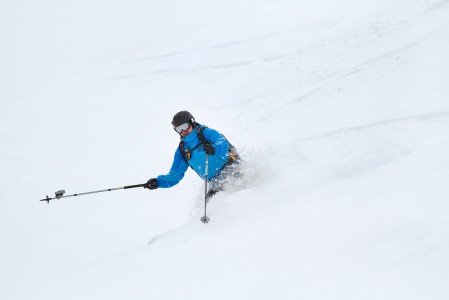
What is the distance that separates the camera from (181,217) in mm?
8477

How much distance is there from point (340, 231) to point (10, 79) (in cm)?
10444

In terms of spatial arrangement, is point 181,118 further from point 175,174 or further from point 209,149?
point 175,174

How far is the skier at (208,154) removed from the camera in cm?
580

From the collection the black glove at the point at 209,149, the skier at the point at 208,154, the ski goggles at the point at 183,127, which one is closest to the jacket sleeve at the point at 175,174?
the skier at the point at 208,154

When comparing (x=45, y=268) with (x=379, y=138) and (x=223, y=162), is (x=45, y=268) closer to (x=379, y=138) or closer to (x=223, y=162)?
(x=223, y=162)

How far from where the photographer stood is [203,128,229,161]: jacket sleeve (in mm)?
5879

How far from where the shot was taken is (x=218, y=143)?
5883 mm

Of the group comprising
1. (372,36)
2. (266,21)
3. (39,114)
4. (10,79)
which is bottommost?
(372,36)

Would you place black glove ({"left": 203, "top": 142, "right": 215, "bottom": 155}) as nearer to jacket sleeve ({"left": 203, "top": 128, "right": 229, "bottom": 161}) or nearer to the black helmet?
jacket sleeve ({"left": 203, "top": 128, "right": 229, "bottom": 161})

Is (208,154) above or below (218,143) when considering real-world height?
below

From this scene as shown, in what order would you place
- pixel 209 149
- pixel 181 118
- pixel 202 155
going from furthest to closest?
pixel 202 155 → pixel 209 149 → pixel 181 118

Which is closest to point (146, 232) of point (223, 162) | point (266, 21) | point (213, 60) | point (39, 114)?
point (223, 162)

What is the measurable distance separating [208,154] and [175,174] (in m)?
0.79

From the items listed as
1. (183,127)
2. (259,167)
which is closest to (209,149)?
(183,127)
